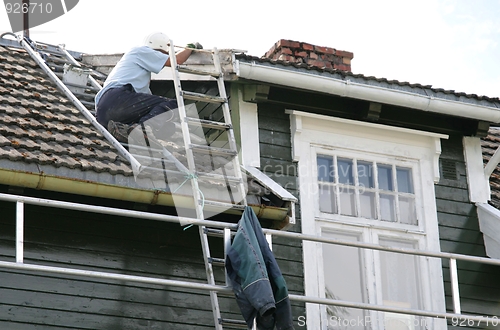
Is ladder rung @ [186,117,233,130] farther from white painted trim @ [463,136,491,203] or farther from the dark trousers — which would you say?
white painted trim @ [463,136,491,203]

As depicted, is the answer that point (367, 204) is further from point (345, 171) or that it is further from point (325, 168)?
point (325, 168)

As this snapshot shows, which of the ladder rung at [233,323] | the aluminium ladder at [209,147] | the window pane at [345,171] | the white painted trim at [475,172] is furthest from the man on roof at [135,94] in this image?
the white painted trim at [475,172]

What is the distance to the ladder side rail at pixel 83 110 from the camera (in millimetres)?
8045

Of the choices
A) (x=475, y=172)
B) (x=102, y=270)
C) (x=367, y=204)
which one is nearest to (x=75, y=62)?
(x=102, y=270)

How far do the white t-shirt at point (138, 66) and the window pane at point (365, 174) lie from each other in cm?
228

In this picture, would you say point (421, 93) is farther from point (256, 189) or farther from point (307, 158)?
point (256, 189)

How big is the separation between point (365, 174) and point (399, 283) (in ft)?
3.81

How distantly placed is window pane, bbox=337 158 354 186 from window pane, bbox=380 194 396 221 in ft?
1.22

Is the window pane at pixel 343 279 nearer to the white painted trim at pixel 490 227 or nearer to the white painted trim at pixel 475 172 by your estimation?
the white painted trim at pixel 490 227

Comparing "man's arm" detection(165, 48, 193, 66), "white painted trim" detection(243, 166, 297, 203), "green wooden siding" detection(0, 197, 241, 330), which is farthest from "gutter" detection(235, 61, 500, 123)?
"green wooden siding" detection(0, 197, 241, 330)

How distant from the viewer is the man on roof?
882 centimetres

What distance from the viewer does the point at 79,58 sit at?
427 inches

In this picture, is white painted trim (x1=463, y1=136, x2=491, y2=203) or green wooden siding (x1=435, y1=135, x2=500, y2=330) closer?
green wooden siding (x1=435, y1=135, x2=500, y2=330)

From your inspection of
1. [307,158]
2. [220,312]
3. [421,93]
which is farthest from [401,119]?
[220,312]
